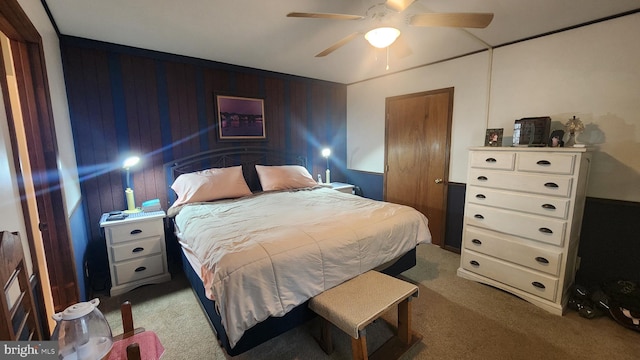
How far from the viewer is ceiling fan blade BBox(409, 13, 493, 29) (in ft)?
5.19

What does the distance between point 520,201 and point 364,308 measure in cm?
181

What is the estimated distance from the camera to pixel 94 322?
3.11ft

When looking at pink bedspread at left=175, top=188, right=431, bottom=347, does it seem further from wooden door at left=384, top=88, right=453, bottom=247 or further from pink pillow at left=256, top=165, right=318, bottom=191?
wooden door at left=384, top=88, right=453, bottom=247

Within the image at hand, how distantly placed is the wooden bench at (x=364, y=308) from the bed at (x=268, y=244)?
0.29ft

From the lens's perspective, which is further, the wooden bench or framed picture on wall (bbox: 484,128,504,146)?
framed picture on wall (bbox: 484,128,504,146)

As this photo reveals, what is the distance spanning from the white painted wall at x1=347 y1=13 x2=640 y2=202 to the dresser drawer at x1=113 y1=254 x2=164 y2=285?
137 inches

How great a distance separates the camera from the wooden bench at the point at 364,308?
1.49 meters

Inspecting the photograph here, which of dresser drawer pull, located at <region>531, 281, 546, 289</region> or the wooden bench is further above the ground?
the wooden bench

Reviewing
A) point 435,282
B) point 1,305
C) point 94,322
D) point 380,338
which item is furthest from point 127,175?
point 435,282

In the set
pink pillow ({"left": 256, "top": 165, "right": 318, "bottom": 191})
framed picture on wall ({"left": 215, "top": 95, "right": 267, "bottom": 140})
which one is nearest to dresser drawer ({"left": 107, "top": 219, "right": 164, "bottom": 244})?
Answer: pink pillow ({"left": 256, "top": 165, "right": 318, "bottom": 191})

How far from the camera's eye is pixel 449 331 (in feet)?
6.48

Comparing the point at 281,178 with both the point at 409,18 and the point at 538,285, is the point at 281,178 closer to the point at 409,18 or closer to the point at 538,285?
the point at 409,18

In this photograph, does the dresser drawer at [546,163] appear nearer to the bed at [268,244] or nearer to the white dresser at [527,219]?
the white dresser at [527,219]

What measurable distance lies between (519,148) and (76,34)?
4.18 meters
